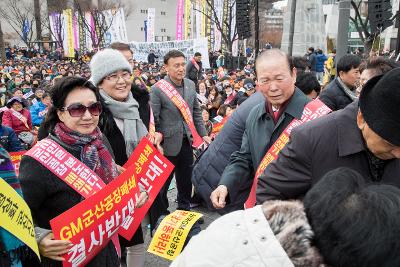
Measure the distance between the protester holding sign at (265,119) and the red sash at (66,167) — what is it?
75 centimetres

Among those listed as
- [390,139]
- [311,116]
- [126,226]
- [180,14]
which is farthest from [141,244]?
[180,14]

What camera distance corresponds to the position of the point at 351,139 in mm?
1623

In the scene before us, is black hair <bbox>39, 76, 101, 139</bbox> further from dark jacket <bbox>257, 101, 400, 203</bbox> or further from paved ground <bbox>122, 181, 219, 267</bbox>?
paved ground <bbox>122, 181, 219, 267</bbox>

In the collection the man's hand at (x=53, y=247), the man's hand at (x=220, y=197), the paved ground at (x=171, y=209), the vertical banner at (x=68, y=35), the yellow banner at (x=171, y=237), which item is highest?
the vertical banner at (x=68, y=35)

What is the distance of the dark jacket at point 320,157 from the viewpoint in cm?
162

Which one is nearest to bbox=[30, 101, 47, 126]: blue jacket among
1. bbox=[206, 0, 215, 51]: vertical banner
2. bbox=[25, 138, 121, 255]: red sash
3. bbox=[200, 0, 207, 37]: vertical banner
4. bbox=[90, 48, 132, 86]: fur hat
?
bbox=[90, 48, 132, 86]: fur hat

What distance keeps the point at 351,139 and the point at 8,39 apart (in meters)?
48.3

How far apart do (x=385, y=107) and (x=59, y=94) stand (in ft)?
5.64

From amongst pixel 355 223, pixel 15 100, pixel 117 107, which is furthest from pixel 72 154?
pixel 15 100

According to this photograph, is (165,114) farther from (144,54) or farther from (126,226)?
(144,54)

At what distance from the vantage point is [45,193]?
6.91 feet

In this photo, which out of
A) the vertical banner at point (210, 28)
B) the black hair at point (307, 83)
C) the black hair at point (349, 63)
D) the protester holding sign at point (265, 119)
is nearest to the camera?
the protester holding sign at point (265, 119)

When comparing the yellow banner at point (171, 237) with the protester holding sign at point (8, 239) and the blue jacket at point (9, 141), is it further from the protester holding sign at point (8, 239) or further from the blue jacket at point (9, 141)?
the blue jacket at point (9, 141)

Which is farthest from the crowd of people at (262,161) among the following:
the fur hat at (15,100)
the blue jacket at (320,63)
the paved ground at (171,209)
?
the blue jacket at (320,63)
